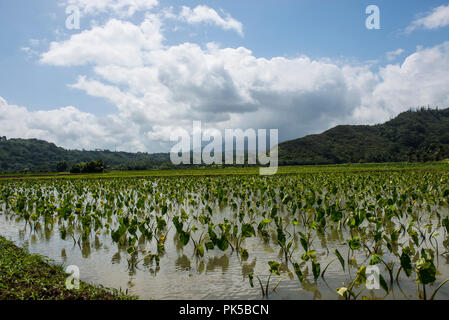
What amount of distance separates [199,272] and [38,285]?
9.44ft

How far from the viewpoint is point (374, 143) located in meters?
124

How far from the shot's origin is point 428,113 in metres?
168

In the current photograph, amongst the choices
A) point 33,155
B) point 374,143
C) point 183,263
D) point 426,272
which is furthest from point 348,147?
point 33,155

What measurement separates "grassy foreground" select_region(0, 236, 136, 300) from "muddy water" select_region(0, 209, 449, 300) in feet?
1.67

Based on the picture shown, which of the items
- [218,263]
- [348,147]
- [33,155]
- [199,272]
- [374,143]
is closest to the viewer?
[199,272]

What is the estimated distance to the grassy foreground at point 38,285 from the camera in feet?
14.5

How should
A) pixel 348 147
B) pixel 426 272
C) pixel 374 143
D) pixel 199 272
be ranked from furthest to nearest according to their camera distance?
pixel 374 143, pixel 348 147, pixel 199 272, pixel 426 272

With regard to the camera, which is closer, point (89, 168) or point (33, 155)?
point (89, 168)

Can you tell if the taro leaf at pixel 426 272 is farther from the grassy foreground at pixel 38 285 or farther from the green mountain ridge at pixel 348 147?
the green mountain ridge at pixel 348 147

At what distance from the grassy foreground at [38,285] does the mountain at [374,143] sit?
90.9 metres

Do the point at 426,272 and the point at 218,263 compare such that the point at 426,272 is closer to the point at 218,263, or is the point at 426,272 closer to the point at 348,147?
the point at 218,263

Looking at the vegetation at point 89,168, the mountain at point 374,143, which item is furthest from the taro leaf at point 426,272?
the mountain at point 374,143

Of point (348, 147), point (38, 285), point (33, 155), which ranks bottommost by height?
point (38, 285)
